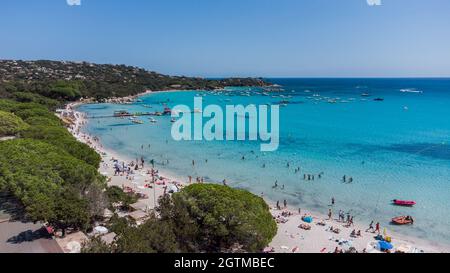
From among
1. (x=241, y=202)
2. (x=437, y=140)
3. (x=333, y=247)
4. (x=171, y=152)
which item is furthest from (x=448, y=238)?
(x=437, y=140)

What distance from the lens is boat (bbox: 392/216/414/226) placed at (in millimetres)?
24422

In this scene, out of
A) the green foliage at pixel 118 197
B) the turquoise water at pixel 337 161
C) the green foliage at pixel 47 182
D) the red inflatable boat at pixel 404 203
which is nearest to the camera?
the green foliage at pixel 47 182

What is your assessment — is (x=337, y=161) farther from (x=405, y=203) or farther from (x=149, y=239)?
(x=149, y=239)

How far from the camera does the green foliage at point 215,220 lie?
1709 centimetres

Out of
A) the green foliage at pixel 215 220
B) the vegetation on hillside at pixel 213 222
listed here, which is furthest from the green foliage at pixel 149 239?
the green foliage at pixel 215 220

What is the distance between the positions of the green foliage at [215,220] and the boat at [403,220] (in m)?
11.3

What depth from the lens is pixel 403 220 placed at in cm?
2453

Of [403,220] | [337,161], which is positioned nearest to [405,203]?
[403,220]

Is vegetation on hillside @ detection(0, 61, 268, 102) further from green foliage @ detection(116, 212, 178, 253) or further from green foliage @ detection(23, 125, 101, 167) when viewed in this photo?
green foliage @ detection(116, 212, 178, 253)

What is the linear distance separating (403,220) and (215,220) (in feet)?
49.0

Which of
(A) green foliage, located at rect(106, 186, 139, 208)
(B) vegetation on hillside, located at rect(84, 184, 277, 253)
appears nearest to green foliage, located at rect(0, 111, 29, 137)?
(A) green foliage, located at rect(106, 186, 139, 208)

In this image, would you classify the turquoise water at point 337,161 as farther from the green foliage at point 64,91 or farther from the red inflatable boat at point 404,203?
the green foliage at point 64,91

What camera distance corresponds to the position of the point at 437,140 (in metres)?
52.6
